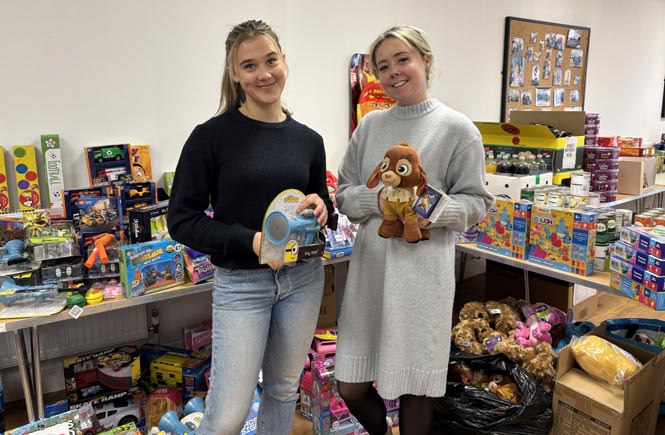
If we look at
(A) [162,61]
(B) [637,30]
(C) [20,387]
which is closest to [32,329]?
(C) [20,387]

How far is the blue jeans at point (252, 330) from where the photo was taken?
1.40 m

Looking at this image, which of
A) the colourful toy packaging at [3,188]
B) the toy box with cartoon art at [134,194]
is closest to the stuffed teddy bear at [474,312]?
the toy box with cartoon art at [134,194]

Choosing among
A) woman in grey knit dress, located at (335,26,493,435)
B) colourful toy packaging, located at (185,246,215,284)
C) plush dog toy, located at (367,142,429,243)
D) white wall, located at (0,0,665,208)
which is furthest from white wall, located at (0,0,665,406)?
plush dog toy, located at (367,142,429,243)

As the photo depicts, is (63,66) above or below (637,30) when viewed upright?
below

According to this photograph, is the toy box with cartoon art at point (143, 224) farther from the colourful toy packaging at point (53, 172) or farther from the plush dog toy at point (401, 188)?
the plush dog toy at point (401, 188)

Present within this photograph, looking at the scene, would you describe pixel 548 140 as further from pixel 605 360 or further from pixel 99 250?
pixel 99 250

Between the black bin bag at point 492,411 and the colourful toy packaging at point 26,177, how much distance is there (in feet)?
6.52

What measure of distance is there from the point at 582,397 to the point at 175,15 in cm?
250

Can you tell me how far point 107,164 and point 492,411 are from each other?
2.01 meters

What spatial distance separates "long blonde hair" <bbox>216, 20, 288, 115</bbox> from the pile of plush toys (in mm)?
1497

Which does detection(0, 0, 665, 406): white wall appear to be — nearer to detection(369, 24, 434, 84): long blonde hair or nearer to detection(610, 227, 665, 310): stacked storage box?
detection(369, 24, 434, 84): long blonde hair

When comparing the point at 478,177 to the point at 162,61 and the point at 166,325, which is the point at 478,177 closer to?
the point at 162,61

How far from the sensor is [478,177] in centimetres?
148

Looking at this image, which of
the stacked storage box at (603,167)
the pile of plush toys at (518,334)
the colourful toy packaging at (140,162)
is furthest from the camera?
the stacked storage box at (603,167)
